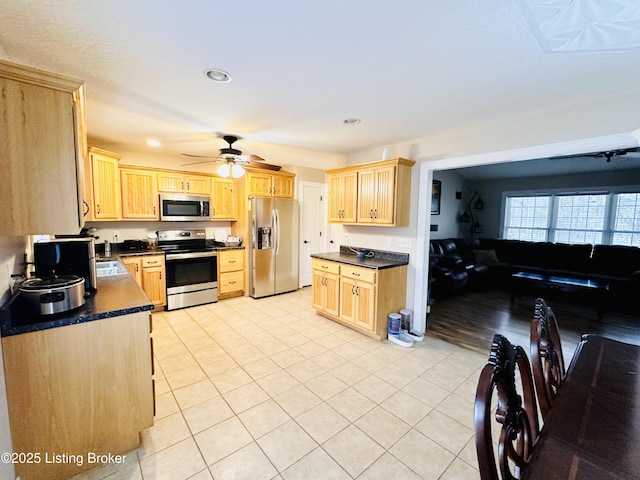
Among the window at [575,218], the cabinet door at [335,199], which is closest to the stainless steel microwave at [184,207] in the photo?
the cabinet door at [335,199]

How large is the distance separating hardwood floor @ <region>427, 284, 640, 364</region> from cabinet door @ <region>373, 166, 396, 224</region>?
1.61 metres

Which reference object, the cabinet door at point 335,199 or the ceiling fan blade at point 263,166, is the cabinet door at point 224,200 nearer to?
the ceiling fan blade at point 263,166

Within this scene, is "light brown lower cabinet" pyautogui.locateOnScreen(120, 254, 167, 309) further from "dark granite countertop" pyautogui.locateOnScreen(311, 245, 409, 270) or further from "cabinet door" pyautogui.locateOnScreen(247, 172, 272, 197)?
"dark granite countertop" pyautogui.locateOnScreen(311, 245, 409, 270)

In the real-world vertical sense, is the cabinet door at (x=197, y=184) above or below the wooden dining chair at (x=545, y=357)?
above

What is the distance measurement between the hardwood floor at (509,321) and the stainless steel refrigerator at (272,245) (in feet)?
8.57

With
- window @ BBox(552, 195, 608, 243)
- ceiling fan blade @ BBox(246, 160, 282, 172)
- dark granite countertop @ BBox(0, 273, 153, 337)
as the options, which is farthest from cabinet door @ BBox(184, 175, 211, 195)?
A: window @ BBox(552, 195, 608, 243)

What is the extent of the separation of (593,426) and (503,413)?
43 centimetres

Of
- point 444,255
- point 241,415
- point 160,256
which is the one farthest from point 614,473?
point 444,255

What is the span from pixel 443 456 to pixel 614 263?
18.4 ft

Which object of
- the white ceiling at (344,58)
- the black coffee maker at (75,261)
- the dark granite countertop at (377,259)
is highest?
the white ceiling at (344,58)

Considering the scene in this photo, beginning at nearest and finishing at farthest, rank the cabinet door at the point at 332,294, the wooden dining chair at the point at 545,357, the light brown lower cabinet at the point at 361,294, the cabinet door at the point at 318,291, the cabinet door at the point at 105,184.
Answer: the wooden dining chair at the point at 545,357, the light brown lower cabinet at the point at 361,294, the cabinet door at the point at 105,184, the cabinet door at the point at 332,294, the cabinet door at the point at 318,291

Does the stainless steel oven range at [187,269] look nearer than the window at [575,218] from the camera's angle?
Yes

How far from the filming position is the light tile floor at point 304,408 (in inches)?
65.0

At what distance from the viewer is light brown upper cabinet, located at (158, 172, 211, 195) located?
4336mm
